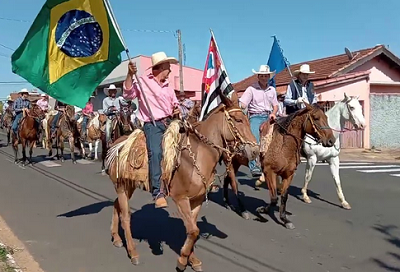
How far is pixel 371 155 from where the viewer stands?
20.0m

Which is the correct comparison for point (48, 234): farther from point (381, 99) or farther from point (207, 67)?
point (381, 99)

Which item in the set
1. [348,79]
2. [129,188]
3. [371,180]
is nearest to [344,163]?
[371,180]

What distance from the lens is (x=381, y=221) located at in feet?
25.8

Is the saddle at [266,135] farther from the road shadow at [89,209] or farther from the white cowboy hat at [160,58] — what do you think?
the road shadow at [89,209]

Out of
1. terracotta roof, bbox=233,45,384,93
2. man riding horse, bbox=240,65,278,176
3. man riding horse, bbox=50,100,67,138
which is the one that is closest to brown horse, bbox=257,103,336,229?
man riding horse, bbox=240,65,278,176

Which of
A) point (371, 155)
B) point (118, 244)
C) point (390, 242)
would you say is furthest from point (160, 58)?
point (371, 155)

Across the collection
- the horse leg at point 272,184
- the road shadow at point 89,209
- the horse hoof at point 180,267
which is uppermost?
the horse leg at point 272,184

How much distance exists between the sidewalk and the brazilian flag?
47.5 ft

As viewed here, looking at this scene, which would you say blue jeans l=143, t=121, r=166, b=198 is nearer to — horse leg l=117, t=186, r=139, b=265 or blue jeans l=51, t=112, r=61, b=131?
horse leg l=117, t=186, r=139, b=265

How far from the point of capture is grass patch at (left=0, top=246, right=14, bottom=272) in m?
5.25

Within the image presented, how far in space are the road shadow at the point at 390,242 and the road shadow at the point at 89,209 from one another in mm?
5137

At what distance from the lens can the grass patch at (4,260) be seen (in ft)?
17.2

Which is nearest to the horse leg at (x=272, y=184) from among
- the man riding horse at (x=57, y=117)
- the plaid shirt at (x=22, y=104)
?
the plaid shirt at (x=22, y=104)

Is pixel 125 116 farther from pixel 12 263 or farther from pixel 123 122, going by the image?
pixel 12 263
